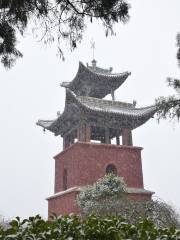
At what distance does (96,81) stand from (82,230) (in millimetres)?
18730

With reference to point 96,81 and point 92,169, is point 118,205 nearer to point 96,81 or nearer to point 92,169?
point 92,169

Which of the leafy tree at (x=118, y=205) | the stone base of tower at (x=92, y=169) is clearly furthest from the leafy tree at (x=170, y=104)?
the stone base of tower at (x=92, y=169)

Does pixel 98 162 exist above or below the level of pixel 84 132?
below

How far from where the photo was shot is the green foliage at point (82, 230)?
134 inches

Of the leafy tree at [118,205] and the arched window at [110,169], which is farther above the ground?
the arched window at [110,169]

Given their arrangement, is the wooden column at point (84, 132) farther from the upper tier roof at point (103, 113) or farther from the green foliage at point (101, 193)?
the green foliage at point (101, 193)

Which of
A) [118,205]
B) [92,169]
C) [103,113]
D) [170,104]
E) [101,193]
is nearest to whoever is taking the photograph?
[170,104]

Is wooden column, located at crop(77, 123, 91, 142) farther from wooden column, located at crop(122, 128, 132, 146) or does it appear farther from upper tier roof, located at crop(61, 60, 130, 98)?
upper tier roof, located at crop(61, 60, 130, 98)

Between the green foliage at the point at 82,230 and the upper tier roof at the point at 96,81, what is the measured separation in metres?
18.1

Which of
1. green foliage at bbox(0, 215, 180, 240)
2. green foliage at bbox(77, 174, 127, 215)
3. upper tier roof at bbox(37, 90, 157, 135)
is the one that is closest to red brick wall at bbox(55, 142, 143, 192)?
green foliage at bbox(77, 174, 127, 215)

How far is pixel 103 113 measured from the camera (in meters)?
19.5

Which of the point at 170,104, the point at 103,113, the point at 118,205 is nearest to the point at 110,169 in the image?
the point at 103,113

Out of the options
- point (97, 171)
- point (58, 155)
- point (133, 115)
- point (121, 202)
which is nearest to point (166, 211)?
point (121, 202)

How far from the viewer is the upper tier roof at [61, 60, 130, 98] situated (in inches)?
854
